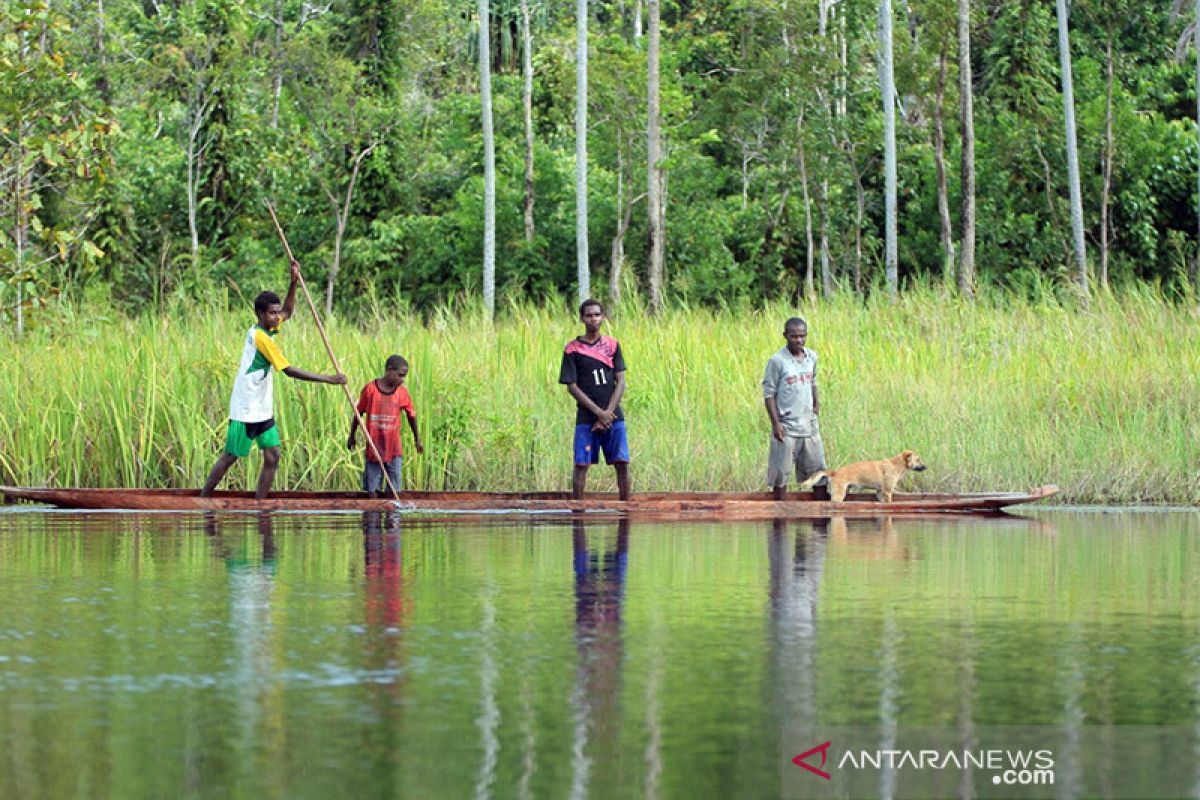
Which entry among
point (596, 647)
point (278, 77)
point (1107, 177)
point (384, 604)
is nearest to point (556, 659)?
point (596, 647)

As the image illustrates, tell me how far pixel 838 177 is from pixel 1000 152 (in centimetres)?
367

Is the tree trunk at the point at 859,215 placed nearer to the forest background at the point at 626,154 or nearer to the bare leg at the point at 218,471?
the forest background at the point at 626,154

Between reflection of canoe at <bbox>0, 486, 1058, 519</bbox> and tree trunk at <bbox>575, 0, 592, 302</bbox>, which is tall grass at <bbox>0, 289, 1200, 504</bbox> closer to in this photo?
reflection of canoe at <bbox>0, 486, 1058, 519</bbox>

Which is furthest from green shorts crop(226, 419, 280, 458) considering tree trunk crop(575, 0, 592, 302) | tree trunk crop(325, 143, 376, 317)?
tree trunk crop(325, 143, 376, 317)

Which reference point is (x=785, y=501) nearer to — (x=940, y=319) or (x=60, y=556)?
(x=60, y=556)

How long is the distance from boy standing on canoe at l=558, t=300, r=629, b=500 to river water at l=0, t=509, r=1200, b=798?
6.11 feet

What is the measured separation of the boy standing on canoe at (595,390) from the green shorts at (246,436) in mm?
2284

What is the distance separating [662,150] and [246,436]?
99.9 ft

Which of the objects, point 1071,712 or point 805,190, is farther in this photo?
→ point 805,190

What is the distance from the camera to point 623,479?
15.2 metres

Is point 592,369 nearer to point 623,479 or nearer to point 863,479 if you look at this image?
point 623,479

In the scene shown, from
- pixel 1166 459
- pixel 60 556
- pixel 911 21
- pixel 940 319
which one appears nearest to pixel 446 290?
pixel 911 21

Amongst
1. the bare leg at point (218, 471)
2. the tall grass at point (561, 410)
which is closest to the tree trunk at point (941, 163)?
the tall grass at point (561, 410)

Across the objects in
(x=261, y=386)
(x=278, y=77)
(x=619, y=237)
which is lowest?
(x=261, y=386)
